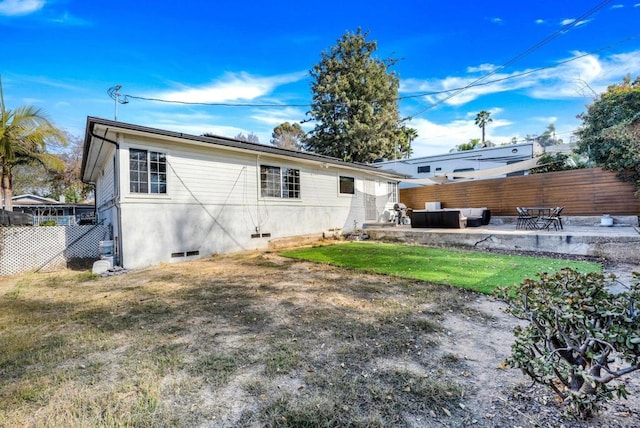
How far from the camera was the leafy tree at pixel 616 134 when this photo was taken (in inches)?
394

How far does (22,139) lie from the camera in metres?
11.3

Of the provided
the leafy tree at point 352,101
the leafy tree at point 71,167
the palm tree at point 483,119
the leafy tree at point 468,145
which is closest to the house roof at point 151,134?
the leafy tree at point 352,101

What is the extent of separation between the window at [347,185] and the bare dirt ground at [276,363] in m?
8.58

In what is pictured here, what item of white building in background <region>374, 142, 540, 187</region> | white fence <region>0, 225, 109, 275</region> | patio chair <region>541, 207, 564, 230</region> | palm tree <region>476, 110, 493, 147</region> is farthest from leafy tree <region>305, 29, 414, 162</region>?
palm tree <region>476, 110, 493, 147</region>

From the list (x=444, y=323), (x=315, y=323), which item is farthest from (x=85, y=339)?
(x=444, y=323)

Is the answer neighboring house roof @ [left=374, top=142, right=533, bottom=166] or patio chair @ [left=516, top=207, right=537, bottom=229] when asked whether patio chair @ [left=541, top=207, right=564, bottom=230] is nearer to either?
patio chair @ [left=516, top=207, right=537, bottom=229]

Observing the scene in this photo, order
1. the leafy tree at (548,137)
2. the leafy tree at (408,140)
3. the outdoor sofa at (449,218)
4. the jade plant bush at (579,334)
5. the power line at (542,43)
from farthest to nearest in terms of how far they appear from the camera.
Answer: the leafy tree at (548,137), the leafy tree at (408,140), the outdoor sofa at (449,218), the power line at (542,43), the jade plant bush at (579,334)

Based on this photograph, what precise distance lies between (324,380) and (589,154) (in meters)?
14.8

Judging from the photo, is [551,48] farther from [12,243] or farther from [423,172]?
[12,243]

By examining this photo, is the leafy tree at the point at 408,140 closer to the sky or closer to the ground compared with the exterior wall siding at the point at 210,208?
closer to the sky

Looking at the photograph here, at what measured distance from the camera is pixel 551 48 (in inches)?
420

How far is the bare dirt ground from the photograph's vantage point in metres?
1.87

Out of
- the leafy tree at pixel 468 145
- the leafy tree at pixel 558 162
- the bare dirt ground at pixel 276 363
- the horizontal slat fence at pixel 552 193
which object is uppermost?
the leafy tree at pixel 468 145

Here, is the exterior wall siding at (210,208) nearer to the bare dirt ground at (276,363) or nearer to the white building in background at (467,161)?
the bare dirt ground at (276,363)
